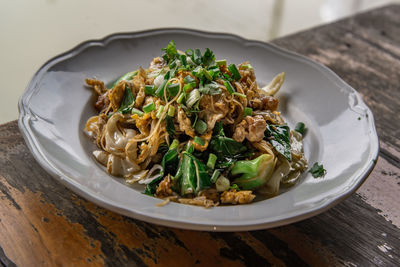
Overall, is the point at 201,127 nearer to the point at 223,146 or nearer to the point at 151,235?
the point at 223,146

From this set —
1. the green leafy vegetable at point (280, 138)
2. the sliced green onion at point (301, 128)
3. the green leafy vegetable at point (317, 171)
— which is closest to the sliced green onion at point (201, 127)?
the green leafy vegetable at point (280, 138)

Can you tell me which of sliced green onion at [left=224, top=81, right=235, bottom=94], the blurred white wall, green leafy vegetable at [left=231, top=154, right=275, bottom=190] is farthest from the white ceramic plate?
the blurred white wall

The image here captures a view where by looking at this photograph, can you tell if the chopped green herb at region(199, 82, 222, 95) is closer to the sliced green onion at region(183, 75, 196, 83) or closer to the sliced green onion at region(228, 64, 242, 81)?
the sliced green onion at region(183, 75, 196, 83)

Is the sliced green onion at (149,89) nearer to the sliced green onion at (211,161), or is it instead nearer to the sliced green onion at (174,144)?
the sliced green onion at (174,144)

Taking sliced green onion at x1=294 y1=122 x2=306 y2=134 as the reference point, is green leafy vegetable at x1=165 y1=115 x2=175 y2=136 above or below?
above

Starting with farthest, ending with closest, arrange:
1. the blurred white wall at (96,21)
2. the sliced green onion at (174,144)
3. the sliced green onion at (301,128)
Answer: the blurred white wall at (96,21), the sliced green onion at (301,128), the sliced green onion at (174,144)

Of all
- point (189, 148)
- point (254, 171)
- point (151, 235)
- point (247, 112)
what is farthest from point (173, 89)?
point (151, 235)
